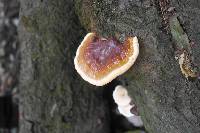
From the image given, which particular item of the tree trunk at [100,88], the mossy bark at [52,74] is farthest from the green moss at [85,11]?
the mossy bark at [52,74]

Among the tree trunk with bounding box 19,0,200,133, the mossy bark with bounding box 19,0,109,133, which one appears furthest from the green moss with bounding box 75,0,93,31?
the mossy bark with bounding box 19,0,109,133

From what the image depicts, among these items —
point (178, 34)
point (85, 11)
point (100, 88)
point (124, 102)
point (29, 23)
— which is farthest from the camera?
point (100, 88)

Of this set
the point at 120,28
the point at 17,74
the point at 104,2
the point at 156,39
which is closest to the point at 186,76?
the point at 156,39

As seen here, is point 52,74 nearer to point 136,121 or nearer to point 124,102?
point 124,102

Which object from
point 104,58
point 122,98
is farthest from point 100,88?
point 104,58

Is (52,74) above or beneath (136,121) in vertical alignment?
above

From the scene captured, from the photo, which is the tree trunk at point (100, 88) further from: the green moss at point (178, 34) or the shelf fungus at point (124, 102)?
the shelf fungus at point (124, 102)

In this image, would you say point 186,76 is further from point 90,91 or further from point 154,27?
point 90,91
